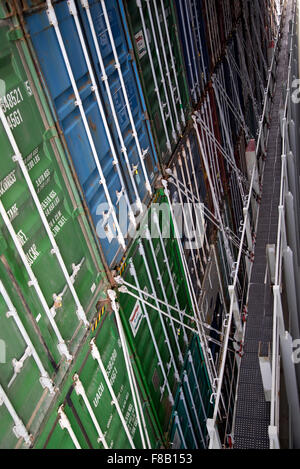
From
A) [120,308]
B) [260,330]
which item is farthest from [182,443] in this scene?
[120,308]

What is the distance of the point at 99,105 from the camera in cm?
504

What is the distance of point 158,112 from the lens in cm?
698

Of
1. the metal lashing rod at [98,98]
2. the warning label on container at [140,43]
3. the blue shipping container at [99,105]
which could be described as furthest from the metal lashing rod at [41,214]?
the warning label on container at [140,43]

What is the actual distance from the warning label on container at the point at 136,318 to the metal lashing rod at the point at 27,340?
164cm

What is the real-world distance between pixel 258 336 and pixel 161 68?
14.4 ft

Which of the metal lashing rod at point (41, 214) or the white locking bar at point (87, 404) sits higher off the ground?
the metal lashing rod at point (41, 214)

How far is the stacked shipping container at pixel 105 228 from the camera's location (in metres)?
3.62

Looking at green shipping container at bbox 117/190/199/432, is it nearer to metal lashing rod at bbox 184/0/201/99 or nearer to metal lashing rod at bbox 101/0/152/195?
metal lashing rod at bbox 101/0/152/195

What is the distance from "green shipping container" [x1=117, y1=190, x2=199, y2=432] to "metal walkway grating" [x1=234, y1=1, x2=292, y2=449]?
36.6 inches
